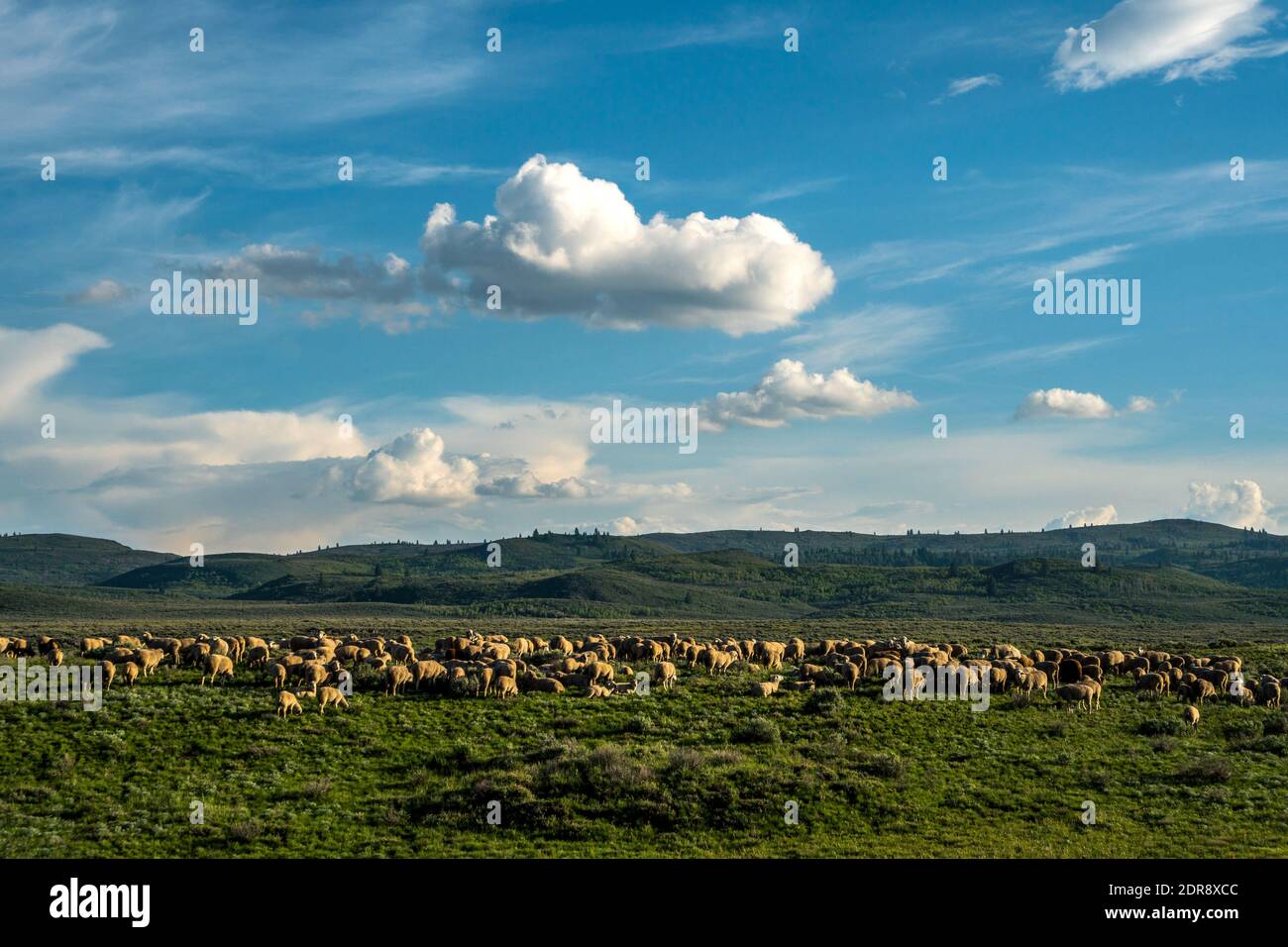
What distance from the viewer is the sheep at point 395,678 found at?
33969 mm

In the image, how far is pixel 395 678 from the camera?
1340 inches

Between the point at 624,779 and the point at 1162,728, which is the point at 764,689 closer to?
the point at 624,779

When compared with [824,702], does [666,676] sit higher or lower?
higher

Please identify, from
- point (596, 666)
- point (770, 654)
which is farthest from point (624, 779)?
point (770, 654)

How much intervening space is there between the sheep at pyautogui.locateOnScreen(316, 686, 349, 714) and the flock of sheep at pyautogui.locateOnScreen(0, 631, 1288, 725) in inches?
1.6

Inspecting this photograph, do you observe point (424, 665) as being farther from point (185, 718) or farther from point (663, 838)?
point (663, 838)

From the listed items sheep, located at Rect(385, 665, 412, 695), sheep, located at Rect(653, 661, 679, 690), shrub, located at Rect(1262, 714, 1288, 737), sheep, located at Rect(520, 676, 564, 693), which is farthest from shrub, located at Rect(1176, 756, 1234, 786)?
sheep, located at Rect(385, 665, 412, 695)

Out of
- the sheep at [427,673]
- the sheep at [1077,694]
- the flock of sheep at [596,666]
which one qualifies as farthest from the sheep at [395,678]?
the sheep at [1077,694]

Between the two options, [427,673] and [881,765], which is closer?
[881,765]

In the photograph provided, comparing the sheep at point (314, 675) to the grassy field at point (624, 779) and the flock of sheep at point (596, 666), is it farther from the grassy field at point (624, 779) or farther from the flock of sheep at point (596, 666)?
the grassy field at point (624, 779)

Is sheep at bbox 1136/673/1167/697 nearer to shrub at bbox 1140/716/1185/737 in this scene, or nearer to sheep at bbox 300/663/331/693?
shrub at bbox 1140/716/1185/737

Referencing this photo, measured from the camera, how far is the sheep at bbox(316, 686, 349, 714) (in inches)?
1233

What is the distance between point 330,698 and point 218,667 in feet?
23.8
